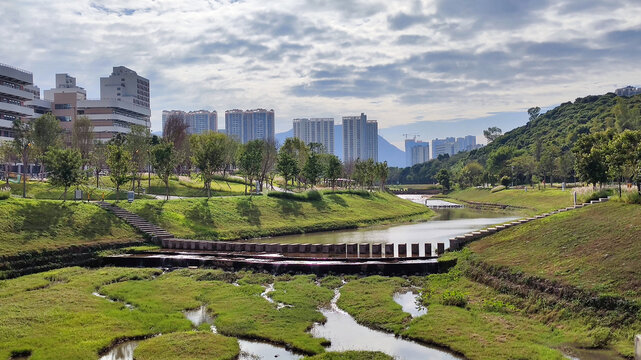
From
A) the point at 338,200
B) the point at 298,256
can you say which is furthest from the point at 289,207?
Result: the point at 298,256

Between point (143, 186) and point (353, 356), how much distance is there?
68.5 meters

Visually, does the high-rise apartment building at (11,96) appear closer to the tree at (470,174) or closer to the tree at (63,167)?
the tree at (63,167)

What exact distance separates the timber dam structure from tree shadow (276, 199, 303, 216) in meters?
21.1

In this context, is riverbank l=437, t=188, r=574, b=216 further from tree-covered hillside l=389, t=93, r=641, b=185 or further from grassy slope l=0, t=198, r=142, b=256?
grassy slope l=0, t=198, r=142, b=256

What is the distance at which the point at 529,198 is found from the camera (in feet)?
314

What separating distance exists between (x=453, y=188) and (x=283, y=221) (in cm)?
12453

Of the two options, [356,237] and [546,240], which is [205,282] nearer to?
[546,240]

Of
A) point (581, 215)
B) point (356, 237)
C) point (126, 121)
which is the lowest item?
point (356, 237)

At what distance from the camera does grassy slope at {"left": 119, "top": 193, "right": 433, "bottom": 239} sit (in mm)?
48250

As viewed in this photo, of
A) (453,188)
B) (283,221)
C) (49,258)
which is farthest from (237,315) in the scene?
(453,188)

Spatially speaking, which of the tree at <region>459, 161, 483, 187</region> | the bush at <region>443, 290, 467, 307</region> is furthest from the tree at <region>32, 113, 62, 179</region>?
the tree at <region>459, 161, 483, 187</region>

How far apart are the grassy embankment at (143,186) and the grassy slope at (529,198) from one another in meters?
51.6

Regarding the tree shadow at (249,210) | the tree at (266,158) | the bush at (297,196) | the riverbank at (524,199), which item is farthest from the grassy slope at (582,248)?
the tree at (266,158)

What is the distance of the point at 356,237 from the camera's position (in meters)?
51.0
